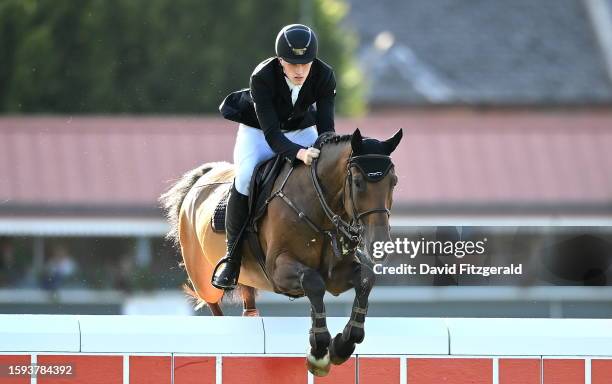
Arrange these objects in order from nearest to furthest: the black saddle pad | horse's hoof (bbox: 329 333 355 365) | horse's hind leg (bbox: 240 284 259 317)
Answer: horse's hoof (bbox: 329 333 355 365), the black saddle pad, horse's hind leg (bbox: 240 284 259 317)

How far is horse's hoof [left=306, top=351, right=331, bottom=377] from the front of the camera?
4910 mm

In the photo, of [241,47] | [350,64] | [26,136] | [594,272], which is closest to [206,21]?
[241,47]

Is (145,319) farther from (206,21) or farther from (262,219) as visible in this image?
(206,21)

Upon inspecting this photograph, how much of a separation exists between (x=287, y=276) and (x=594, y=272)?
1534 millimetres

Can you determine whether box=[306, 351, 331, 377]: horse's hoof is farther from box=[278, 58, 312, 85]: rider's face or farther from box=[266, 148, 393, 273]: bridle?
box=[278, 58, 312, 85]: rider's face

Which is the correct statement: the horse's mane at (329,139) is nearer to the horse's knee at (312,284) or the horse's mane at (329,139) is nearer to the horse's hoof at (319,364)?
the horse's knee at (312,284)

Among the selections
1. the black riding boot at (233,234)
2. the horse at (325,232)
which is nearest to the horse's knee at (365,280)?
the horse at (325,232)

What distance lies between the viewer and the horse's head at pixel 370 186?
16.4 ft

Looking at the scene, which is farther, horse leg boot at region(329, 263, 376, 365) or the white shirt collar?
the white shirt collar

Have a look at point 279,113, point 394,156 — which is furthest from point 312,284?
point 394,156

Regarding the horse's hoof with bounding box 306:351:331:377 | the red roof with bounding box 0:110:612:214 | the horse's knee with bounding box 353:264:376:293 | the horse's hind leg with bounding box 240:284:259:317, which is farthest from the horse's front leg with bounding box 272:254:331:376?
the red roof with bounding box 0:110:612:214

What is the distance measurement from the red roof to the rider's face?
11047 mm

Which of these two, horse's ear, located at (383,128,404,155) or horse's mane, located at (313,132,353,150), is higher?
horse's mane, located at (313,132,353,150)

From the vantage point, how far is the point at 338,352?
4984 mm
